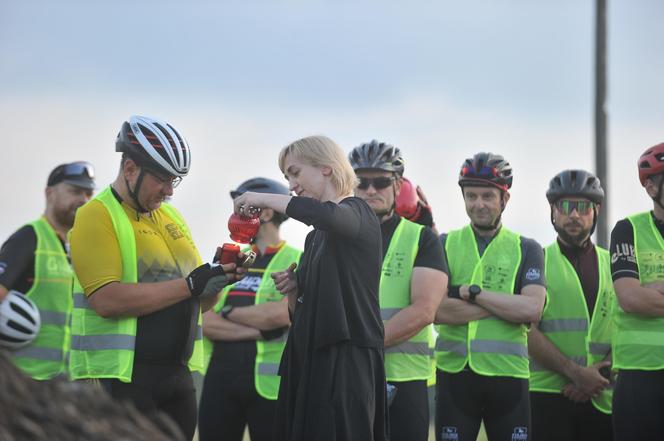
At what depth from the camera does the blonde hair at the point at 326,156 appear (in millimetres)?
6023

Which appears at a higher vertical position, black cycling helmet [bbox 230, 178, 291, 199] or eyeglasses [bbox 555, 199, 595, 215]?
black cycling helmet [bbox 230, 178, 291, 199]

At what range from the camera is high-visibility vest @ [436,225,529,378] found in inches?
333

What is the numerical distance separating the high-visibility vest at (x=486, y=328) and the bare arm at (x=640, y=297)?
93 cm

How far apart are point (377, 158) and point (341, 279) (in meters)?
2.74

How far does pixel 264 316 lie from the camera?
9312mm

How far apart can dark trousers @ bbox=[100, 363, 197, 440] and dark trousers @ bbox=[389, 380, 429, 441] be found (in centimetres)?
165

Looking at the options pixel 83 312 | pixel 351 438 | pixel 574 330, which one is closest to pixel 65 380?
pixel 351 438

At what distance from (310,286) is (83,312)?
1468mm

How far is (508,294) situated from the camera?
8.55 meters

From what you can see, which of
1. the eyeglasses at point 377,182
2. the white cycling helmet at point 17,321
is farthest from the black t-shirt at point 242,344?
the white cycling helmet at point 17,321

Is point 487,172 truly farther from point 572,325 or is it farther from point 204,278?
point 204,278

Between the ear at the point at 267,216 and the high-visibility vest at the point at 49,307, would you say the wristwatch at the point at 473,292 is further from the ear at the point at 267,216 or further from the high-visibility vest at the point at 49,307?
the high-visibility vest at the point at 49,307

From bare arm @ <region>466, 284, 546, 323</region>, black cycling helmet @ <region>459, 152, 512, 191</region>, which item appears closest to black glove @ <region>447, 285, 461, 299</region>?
bare arm @ <region>466, 284, 546, 323</region>

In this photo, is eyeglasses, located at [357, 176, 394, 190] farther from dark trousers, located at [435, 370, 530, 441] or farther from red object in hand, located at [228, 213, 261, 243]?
red object in hand, located at [228, 213, 261, 243]
